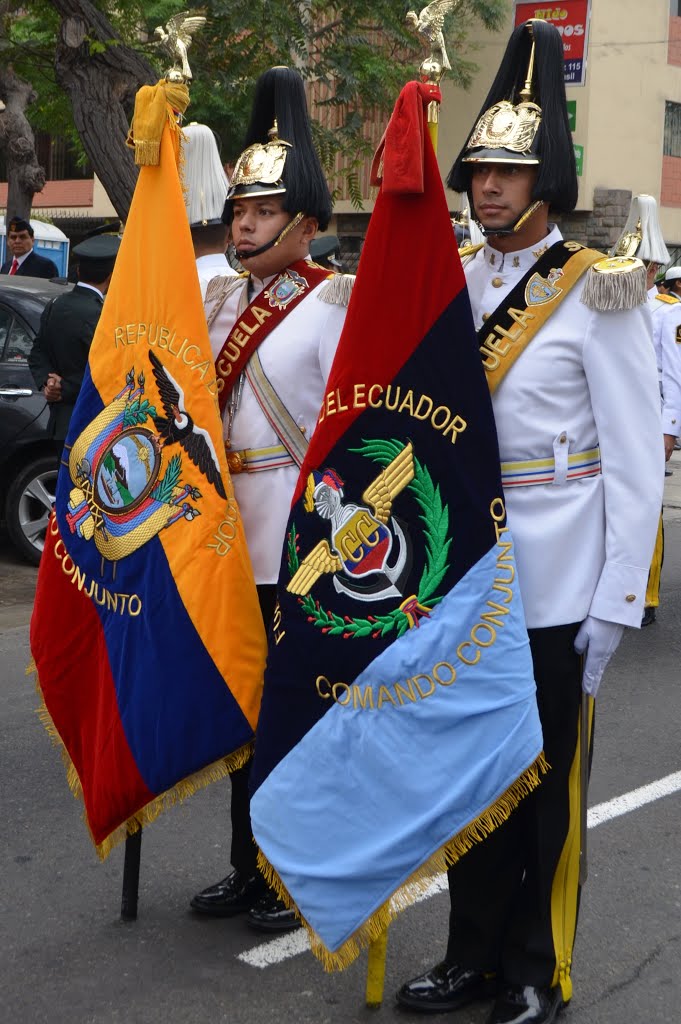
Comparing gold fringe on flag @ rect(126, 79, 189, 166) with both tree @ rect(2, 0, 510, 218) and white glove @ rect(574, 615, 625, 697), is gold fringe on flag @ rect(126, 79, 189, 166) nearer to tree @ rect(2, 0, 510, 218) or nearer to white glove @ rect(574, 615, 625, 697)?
white glove @ rect(574, 615, 625, 697)

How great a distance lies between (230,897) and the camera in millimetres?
3682

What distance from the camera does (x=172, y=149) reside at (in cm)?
339

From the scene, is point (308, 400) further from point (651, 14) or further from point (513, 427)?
point (651, 14)

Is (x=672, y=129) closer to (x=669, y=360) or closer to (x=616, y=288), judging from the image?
(x=669, y=360)

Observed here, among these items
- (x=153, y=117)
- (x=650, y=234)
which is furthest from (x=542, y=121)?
(x=650, y=234)

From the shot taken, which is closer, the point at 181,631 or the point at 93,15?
the point at 181,631

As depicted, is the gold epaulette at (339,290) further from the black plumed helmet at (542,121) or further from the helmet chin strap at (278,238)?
the black plumed helmet at (542,121)

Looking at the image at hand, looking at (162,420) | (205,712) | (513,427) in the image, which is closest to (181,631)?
(205,712)

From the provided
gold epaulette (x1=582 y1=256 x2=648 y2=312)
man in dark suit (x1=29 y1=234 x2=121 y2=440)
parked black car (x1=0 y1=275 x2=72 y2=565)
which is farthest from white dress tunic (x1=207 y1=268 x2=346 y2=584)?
parked black car (x1=0 y1=275 x2=72 y2=565)

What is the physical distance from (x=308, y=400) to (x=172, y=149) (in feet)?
2.35

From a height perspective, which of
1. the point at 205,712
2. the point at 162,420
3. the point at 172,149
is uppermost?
the point at 172,149

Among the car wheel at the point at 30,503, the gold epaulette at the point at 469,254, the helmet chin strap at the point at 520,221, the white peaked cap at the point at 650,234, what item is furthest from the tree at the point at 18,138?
the helmet chin strap at the point at 520,221

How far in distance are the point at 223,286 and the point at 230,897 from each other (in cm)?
166

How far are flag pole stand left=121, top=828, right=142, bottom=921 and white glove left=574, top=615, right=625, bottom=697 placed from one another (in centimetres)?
128
